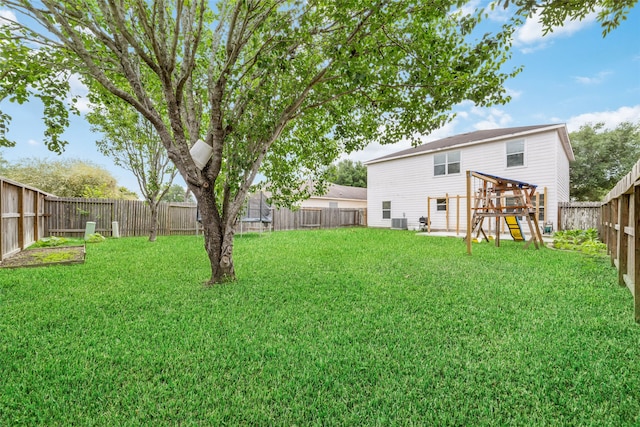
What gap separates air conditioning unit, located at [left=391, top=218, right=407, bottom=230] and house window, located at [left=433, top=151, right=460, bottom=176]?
282 centimetres

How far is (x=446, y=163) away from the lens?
45.9 ft

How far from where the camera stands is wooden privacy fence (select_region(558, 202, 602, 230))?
422 inches

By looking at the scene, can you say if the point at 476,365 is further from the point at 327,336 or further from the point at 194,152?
the point at 194,152

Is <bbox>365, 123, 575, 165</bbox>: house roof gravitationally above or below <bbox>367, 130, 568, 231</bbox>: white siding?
above

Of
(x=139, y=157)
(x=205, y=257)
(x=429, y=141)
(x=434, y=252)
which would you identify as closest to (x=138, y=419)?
(x=205, y=257)

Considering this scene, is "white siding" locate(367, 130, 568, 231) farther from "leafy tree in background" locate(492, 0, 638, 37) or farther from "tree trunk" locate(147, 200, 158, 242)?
"tree trunk" locate(147, 200, 158, 242)

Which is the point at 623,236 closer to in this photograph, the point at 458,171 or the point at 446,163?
the point at 458,171

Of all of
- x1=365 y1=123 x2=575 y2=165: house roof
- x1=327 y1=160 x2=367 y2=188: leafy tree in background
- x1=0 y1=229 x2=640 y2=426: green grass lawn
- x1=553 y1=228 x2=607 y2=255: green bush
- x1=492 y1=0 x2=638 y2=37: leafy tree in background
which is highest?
x1=327 y1=160 x2=367 y2=188: leafy tree in background

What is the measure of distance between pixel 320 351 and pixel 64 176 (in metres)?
19.1

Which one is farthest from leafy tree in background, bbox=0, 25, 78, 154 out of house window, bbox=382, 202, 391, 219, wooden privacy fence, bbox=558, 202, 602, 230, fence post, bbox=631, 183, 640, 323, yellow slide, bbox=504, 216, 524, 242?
wooden privacy fence, bbox=558, 202, 602, 230

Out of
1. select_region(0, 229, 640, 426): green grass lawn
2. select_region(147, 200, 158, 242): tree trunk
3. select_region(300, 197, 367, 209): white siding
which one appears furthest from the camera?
select_region(300, 197, 367, 209): white siding

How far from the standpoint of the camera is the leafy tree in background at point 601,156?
17.8 m

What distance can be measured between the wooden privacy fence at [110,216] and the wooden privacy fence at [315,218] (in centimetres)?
441

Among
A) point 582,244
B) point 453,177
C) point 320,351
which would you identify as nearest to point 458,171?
point 453,177
